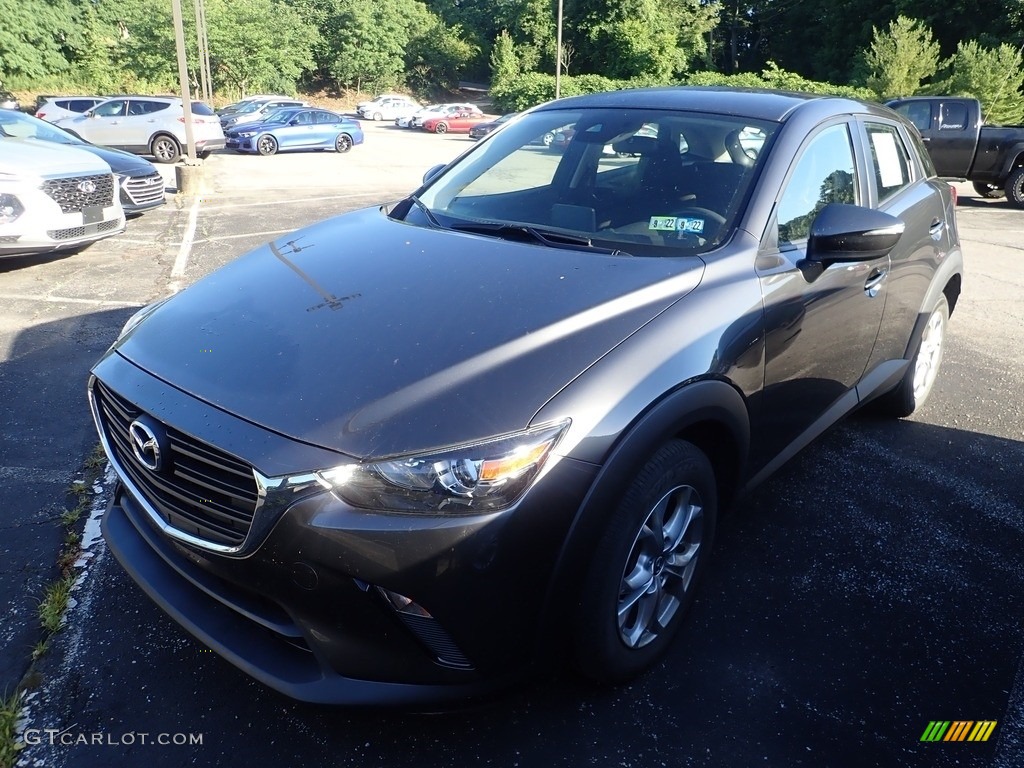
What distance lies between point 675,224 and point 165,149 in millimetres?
19337

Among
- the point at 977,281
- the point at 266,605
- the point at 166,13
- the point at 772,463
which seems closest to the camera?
the point at 266,605

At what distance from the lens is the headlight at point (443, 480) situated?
5.98 ft

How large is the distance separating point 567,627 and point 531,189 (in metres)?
2.07

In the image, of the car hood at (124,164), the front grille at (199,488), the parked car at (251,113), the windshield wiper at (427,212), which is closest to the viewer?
the front grille at (199,488)

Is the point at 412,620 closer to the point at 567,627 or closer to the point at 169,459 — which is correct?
the point at 567,627

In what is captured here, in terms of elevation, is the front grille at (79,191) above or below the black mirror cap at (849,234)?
below

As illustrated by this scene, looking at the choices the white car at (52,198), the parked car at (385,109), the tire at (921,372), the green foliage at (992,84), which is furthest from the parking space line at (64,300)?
the parked car at (385,109)

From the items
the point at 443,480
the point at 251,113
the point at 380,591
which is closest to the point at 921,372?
the point at 443,480

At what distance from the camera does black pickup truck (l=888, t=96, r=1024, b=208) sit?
1321 centimetres

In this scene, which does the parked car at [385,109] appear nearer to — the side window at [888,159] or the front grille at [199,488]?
the side window at [888,159]

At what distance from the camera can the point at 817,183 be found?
10.3 feet

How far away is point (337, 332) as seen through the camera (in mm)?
2246

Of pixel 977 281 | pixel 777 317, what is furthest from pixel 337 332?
pixel 977 281

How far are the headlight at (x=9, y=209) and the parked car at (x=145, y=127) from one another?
12718mm
